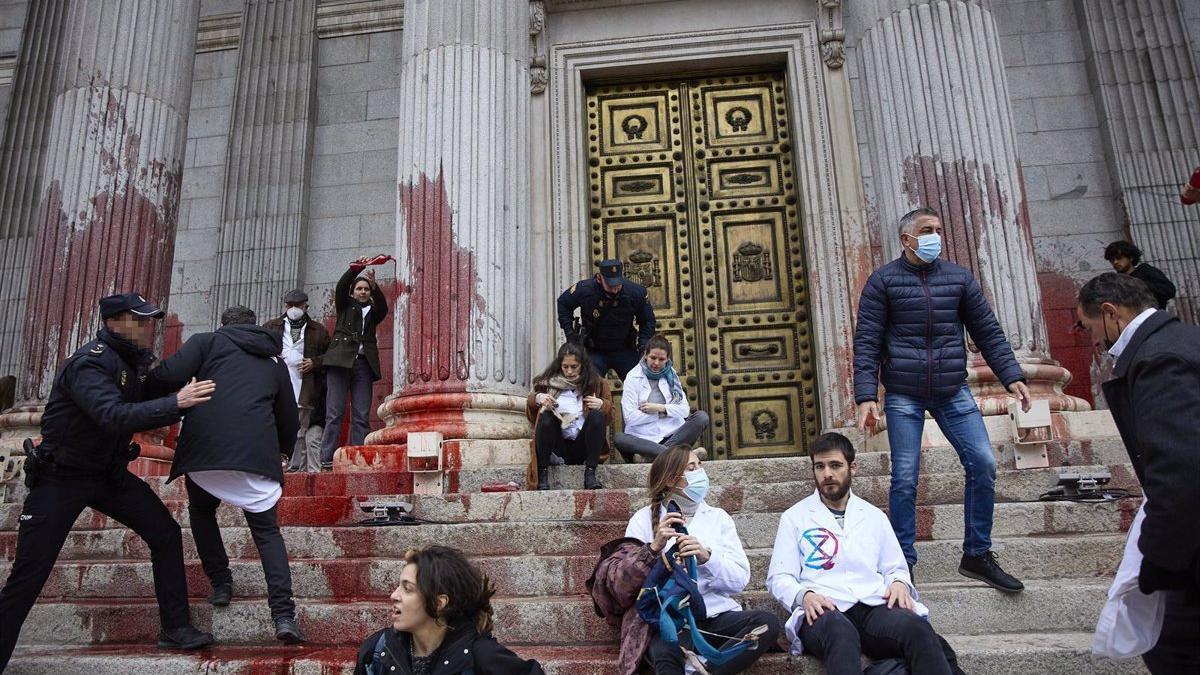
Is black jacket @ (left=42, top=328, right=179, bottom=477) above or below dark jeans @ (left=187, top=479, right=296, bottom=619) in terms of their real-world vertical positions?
above

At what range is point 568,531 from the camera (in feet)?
18.4

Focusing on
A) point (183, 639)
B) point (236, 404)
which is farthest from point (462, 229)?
point (183, 639)

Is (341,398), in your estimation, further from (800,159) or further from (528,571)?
(800,159)

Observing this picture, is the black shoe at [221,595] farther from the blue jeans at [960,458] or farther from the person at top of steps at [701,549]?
the blue jeans at [960,458]

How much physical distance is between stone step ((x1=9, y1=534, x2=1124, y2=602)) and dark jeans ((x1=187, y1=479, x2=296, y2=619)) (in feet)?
1.00

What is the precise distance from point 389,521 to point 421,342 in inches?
96.0

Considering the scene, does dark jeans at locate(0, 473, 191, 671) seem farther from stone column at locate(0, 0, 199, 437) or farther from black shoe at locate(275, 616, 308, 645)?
stone column at locate(0, 0, 199, 437)

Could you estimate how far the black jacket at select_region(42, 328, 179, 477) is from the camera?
4648 millimetres

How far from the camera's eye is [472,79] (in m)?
8.59

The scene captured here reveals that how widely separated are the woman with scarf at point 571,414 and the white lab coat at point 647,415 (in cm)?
26

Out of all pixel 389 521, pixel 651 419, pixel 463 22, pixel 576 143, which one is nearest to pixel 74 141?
pixel 463 22

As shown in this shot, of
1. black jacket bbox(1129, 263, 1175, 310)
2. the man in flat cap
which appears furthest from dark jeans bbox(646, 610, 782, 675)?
the man in flat cap

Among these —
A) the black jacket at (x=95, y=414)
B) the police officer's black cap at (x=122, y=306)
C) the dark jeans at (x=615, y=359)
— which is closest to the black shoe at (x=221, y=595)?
the black jacket at (x=95, y=414)

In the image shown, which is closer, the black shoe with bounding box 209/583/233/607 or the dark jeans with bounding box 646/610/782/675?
the dark jeans with bounding box 646/610/782/675
